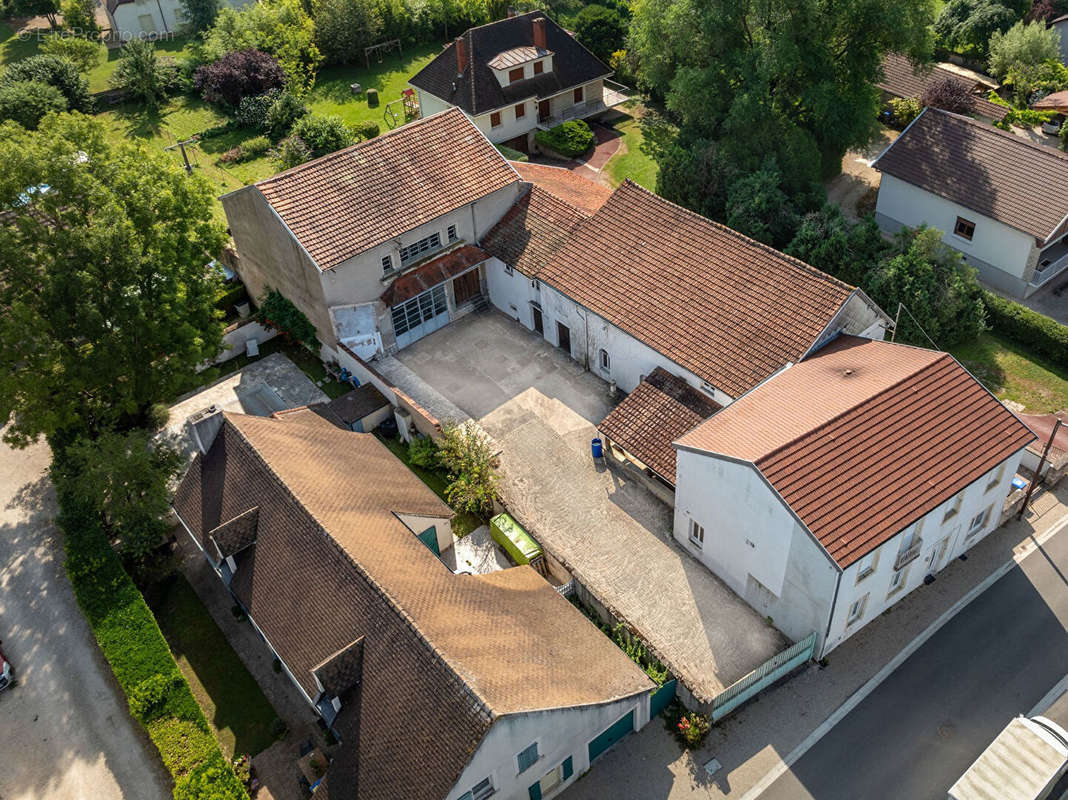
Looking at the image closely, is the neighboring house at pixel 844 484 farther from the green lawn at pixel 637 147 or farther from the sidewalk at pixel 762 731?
the green lawn at pixel 637 147

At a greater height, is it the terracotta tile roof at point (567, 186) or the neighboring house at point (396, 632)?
the terracotta tile roof at point (567, 186)

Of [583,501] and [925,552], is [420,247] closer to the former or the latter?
[583,501]

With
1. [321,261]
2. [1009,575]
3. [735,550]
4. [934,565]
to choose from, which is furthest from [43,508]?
[1009,575]

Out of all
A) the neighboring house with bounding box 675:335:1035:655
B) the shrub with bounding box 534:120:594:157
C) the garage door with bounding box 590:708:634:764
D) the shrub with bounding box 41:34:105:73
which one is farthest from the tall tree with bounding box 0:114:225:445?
the shrub with bounding box 41:34:105:73

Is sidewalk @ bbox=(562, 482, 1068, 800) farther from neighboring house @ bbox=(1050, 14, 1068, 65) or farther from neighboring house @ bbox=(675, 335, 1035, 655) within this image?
neighboring house @ bbox=(1050, 14, 1068, 65)

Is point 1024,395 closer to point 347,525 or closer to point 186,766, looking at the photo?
point 347,525

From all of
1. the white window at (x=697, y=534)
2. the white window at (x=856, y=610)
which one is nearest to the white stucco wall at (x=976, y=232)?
the white window at (x=856, y=610)

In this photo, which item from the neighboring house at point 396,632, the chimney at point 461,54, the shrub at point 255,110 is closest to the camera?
the neighboring house at point 396,632
